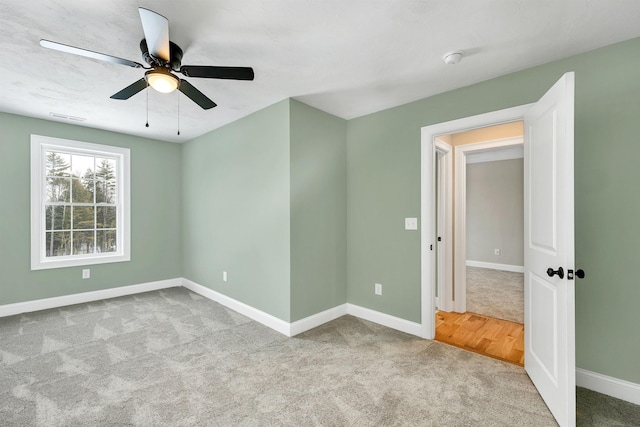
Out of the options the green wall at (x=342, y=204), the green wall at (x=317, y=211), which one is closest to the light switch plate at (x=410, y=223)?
the green wall at (x=342, y=204)

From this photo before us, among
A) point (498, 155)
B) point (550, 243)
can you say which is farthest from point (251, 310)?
point (498, 155)

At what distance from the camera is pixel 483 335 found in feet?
9.91

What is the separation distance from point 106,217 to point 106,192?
0.38m

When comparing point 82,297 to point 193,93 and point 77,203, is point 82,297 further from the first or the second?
point 193,93

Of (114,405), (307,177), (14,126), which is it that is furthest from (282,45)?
(14,126)

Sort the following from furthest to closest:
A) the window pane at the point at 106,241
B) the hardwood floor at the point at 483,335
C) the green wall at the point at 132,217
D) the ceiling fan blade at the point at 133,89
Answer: the window pane at the point at 106,241 → the green wall at the point at 132,217 → the hardwood floor at the point at 483,335 → the ceiling fan blade at the point at 133,89

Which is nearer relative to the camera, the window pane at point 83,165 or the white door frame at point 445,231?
the white door frame at point 445,231

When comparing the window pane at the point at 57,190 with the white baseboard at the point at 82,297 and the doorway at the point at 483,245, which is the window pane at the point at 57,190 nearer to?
the white baseboard at the point at 82,297

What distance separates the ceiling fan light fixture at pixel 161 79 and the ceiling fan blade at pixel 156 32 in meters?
0.09

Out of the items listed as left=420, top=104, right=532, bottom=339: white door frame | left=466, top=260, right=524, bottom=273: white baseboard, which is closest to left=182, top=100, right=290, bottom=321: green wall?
left=420, top=104, right=532, bottom=339: white door frame

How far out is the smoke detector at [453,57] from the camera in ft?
7.12

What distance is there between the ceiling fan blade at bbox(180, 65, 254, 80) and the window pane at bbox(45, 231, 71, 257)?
11.8 ft

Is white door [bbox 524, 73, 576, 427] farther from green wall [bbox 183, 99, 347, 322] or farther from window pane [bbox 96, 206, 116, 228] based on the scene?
window pane [bbox 96, 206, 116, 228]

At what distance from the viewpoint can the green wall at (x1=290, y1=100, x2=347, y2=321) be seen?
3127 millimetres
